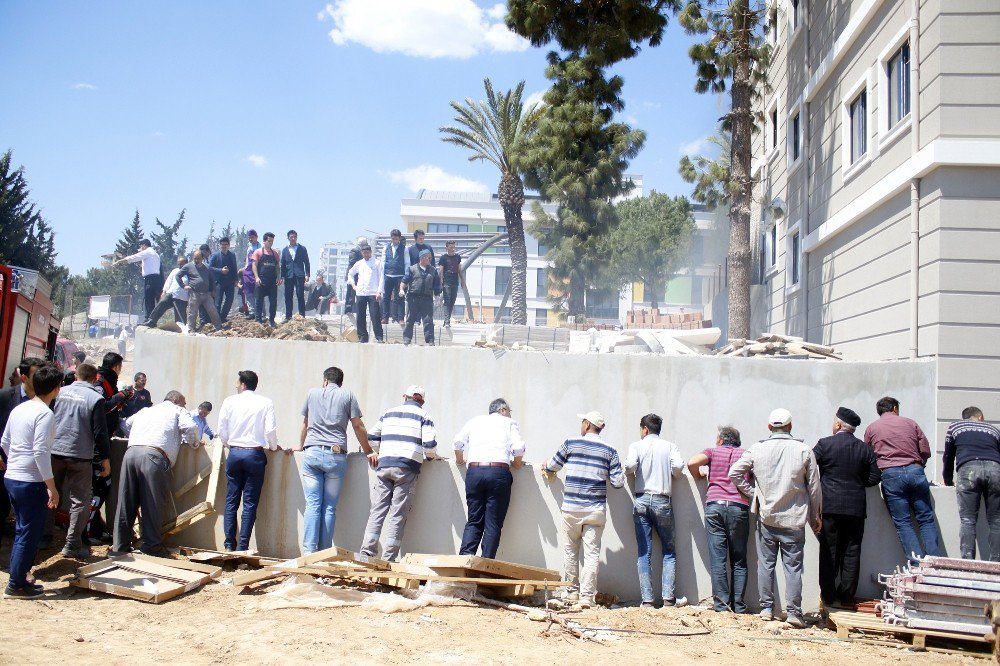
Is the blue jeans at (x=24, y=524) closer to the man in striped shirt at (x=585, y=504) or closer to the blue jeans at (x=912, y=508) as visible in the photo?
the man in striped shirt at (x=585, y=504)

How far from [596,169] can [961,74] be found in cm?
1469

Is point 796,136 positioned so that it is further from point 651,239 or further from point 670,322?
point 651,239

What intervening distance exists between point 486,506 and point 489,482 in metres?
0.25

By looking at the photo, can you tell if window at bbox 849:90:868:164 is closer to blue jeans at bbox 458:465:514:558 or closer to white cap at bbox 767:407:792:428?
white cap at bbox 767:407:792:428

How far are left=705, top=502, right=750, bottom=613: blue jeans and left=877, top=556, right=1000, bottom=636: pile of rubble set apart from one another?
1.22 m

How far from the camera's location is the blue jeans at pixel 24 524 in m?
6.30

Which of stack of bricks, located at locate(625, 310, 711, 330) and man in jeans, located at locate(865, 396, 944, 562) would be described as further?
stack of bricks, located at locate(625, 310, 711, 330)

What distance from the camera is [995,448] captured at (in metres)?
7.56

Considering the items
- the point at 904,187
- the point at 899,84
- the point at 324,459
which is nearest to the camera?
the point at 324,459

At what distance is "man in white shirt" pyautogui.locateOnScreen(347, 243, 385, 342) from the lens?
13961 mm

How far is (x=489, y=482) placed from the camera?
295 inches

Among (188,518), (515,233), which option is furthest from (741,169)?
(188,518)

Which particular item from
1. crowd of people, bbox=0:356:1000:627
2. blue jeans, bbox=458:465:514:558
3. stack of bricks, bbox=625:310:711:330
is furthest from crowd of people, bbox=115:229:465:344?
stack of bricks, bbox=625:310:711:330

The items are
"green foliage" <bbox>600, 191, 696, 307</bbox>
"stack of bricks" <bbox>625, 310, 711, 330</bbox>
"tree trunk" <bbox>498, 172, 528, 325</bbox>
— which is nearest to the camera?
"stack of bricks" <bbox>625, 310, 711, 330</bbox>
